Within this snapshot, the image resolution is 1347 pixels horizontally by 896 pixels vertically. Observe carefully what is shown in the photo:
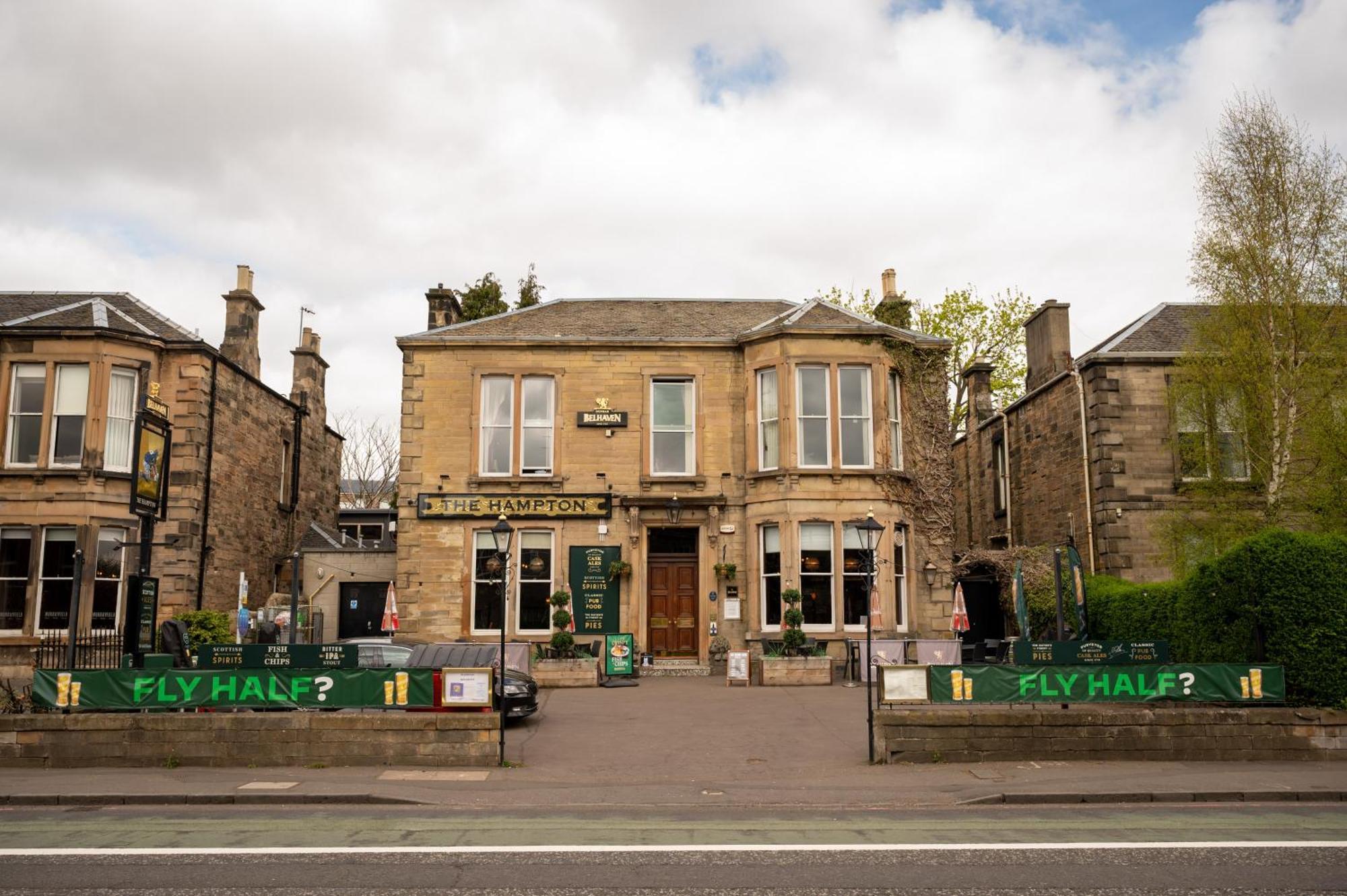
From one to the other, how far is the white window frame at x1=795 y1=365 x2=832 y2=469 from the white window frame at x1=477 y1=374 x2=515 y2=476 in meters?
7.34

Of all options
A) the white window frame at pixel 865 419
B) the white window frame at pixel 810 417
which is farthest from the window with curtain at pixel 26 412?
the white window frame at pixel 865 419

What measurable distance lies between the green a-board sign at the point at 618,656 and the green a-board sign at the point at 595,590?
1.68 meters

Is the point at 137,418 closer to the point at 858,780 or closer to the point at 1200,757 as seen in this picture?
the point at 858,780

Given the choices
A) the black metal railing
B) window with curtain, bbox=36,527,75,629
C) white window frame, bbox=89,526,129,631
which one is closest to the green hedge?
the black metal railing

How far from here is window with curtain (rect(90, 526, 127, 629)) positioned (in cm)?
2239

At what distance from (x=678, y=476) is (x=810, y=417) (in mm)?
3694

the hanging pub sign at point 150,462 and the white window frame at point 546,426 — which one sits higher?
the white window frame at point 546,426

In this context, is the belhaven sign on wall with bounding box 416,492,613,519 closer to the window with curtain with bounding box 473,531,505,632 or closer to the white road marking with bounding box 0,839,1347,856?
the window with curtain with bounding box 473,531,505,632

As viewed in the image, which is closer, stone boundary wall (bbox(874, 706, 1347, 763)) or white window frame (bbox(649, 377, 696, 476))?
stone boundary wall (bbox(874, 706, 1347, 763))

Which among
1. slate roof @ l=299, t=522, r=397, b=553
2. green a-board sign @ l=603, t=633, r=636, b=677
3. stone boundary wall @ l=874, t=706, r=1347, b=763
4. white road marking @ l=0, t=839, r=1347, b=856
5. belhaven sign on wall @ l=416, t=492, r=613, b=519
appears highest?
belhaven sign on wall @ l=416, t=492, r=613, b=519

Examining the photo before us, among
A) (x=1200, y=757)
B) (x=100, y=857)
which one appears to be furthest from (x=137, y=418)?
(x=1200, y=757)

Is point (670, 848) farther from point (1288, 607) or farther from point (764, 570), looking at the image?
point (764, 570)

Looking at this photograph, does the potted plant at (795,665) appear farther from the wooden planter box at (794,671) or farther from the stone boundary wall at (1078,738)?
the stone boundary wall at (1078,738)

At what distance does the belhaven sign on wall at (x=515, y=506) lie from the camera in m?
24.0
